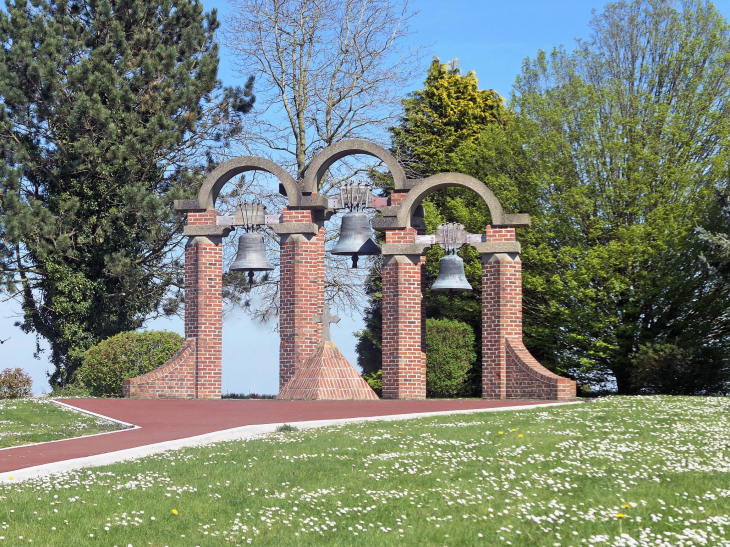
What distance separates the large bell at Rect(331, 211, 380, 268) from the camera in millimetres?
21438

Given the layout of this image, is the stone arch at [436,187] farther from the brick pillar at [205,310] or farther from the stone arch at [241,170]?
the brick pillar at [205,310]

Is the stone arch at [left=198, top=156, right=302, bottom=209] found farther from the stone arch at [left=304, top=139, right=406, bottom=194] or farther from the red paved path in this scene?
the red paved path

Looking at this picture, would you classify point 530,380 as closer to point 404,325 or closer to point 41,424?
point 404,325

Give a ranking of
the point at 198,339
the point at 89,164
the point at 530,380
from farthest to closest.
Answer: the point at 89,164, the point at 198,339, the point at 530,380

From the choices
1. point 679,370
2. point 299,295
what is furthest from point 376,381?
point 679,370

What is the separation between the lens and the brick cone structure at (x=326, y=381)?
20234 mm

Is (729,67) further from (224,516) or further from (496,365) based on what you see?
(224,516)

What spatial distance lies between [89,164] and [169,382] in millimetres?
10554

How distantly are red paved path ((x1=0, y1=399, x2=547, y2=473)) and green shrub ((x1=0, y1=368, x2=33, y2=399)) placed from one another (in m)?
8.22

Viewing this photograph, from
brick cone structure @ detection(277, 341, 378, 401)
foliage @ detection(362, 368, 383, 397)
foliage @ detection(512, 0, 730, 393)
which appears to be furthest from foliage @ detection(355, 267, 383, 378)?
brick cone structure @ detection(277, 341, 378, 401)

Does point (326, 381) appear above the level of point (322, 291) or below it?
below

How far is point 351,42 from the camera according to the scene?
31.8m

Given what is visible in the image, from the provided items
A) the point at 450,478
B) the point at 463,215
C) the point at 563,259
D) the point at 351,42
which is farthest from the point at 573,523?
the point at 351,42

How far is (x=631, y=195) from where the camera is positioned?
26.5 metres
